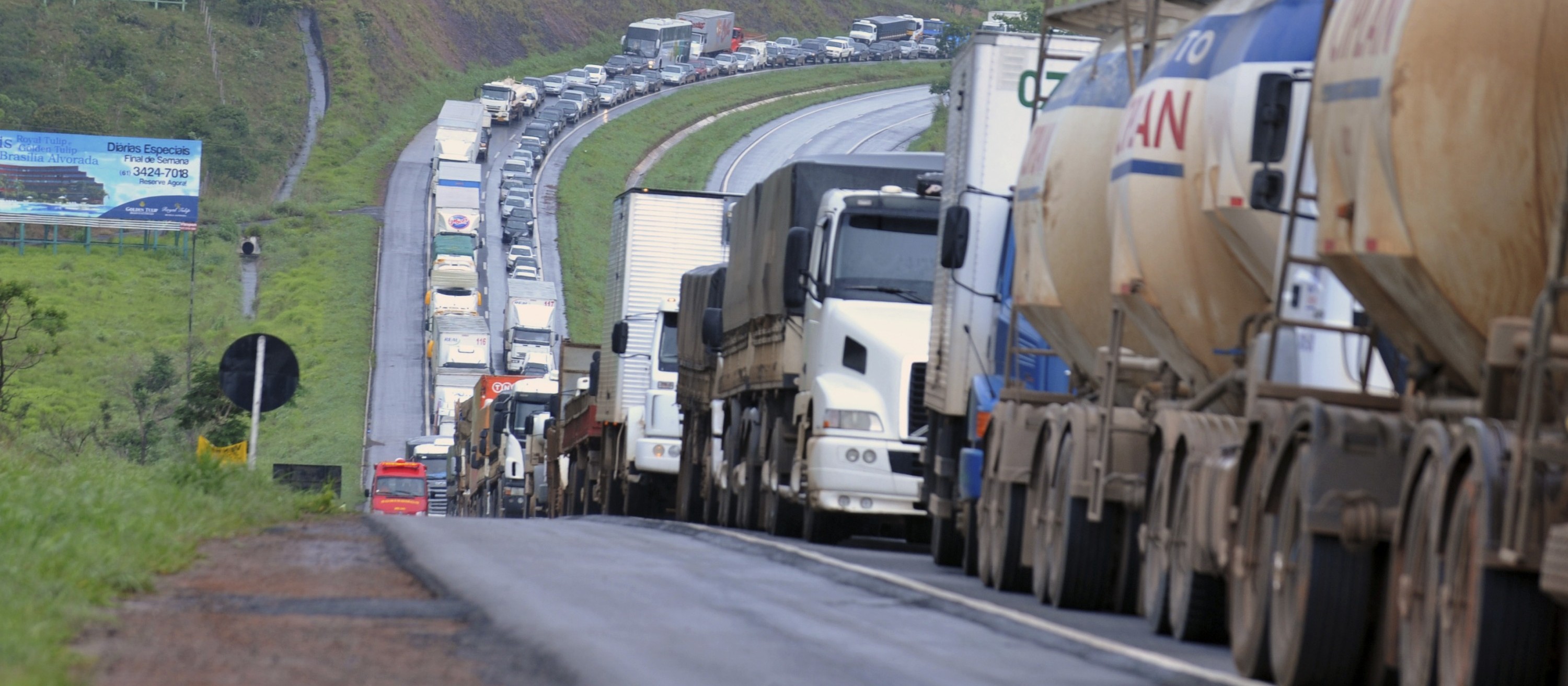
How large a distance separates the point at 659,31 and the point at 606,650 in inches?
4587

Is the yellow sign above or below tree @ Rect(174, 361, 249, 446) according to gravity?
above

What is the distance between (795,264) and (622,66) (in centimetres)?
10345

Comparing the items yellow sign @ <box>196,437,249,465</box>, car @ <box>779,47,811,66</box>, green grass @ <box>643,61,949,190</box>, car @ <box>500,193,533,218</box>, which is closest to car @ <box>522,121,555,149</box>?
green grass @ <box>643,61,949,190</box>

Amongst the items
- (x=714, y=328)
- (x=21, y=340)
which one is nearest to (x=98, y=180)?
(x=21, y=340)

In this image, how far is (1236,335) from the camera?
10695mm

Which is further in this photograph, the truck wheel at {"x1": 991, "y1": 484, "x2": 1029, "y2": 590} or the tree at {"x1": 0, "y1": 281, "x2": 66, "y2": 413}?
the tree at {"x1": 0, "y1": 281, "x2": 66, "y2": 413}

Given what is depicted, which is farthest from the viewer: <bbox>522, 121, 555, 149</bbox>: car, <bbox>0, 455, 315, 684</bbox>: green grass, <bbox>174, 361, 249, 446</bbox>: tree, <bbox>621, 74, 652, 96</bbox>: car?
<bbox>621, 74, 652, 96</bbox>: car

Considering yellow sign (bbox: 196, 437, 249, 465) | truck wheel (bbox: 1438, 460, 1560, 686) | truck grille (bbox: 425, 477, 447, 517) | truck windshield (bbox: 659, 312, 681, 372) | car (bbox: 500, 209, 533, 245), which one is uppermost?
car (bbox: 500, 209, 533, 245)

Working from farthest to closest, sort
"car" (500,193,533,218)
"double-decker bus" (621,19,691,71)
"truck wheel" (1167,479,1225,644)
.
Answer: "double-decker bus" (621,19,691,71) < "car" (500,193,533,218) < "truck wheel" (1167,479,1225,644)

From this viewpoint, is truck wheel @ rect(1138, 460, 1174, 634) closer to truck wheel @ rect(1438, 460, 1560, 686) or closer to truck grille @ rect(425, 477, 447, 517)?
truck wheel @ rect(1438, 460, 1560, 686)

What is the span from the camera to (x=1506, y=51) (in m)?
7.34

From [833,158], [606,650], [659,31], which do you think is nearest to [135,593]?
[606,650]

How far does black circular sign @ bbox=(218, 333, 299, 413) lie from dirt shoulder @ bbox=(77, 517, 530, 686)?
668 centimetres

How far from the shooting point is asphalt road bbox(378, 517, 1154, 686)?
27.0 ft
